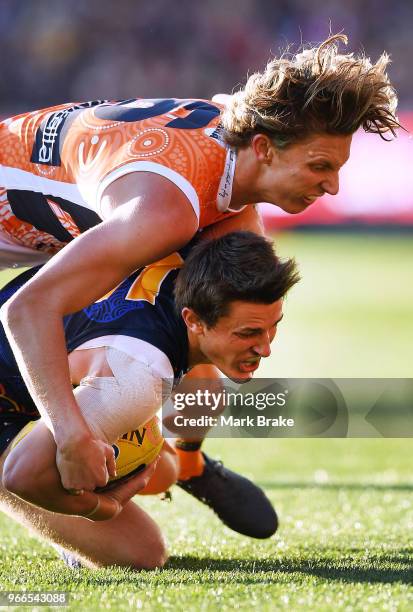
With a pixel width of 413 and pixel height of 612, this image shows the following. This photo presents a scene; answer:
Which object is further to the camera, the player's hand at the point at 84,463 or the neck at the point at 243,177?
the neck at the point at 243,177

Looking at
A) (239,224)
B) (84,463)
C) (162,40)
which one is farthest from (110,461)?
(162,40)

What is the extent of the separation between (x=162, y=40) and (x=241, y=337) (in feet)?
56.4

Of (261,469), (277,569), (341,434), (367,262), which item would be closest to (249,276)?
(277,569)

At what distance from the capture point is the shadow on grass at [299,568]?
3275 millimetres

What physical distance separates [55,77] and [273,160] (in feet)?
54.4

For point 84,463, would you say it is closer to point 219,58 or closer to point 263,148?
point 263,148

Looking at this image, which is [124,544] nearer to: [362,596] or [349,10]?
[362,596]

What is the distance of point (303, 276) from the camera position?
604 inches

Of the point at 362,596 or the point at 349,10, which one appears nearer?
the point at 362,596

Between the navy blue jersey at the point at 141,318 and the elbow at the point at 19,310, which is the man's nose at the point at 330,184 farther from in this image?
the elbow at the point at 19,310

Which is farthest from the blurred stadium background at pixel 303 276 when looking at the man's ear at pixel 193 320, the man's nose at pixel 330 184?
the man's nose at pixel 330 184

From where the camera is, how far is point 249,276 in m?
3.42

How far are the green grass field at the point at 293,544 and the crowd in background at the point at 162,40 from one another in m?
10.7

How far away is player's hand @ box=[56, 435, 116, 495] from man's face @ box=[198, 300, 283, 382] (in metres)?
0.54
